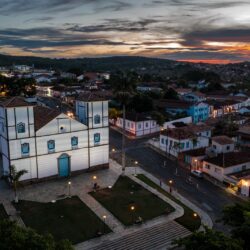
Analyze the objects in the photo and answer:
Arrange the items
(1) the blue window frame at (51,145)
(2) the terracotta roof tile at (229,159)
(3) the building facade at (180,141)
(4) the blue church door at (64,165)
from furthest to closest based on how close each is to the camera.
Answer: (3) the building facade at (180,141), (2) the terracotta roof tile at (229,159), (4) the blue church door at (64,165), (1) the blue window frame at (51,145)

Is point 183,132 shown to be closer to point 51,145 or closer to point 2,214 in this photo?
point 51,145

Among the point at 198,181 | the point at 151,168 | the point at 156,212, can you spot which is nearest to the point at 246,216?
the point at 156,212

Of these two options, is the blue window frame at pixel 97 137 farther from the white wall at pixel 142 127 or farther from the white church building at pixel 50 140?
the white wall at pixel 142 127

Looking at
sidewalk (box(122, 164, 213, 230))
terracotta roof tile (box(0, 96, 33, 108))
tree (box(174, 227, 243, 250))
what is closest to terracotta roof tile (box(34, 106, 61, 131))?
terracotta roof tile (box(0, 96, 33, 108))

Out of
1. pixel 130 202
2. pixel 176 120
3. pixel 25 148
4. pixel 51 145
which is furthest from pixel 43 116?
pixel 176 120

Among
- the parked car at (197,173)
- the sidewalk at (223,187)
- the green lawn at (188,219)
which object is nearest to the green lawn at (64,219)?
the green lawn at (188,219)

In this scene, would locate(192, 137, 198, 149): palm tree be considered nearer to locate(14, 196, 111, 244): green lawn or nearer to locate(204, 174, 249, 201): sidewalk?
locate(204, 174, 249, 201): sidewalk
